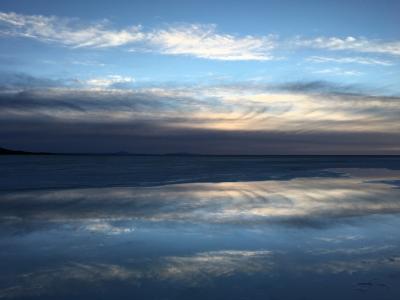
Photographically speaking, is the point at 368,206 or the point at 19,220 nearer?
the point at 19,220

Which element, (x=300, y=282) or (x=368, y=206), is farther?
(x=368, y=206)

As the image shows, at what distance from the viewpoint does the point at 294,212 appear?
472 inches

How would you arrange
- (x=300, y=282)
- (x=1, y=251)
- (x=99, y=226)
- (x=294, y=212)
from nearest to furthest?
(x=300, y=282), (x=1, y=251), (x=99, y=226), (x=294, y=212)

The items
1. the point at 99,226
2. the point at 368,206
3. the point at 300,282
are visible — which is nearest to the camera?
the point at 300,282

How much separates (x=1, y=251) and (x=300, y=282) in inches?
188

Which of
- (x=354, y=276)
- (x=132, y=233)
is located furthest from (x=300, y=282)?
(x=132, y=233)

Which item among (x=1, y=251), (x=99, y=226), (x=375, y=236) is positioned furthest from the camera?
(x=99, y=226)

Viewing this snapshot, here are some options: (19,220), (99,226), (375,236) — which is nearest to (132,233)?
(99,226)

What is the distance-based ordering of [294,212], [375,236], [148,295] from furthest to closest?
[294,212] < [375,236] < [148,295]

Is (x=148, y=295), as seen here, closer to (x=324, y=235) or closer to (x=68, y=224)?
(x=324, y=235)

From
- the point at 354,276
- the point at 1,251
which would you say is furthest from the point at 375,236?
the point at 1,251

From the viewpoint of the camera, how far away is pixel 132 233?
8758 mm

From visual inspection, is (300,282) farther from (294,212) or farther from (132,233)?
(294,212)

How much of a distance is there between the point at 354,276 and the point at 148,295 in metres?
2.70
